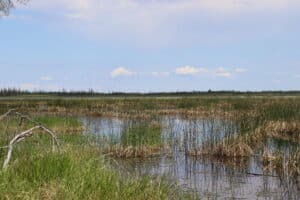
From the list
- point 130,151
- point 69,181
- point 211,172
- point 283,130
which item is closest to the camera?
point 69,181

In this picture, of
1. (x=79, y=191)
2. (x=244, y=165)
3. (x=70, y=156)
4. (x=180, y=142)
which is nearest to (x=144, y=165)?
(x=244, y=165)

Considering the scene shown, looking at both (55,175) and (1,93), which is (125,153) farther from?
(1,93)

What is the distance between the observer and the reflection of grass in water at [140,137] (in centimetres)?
1642

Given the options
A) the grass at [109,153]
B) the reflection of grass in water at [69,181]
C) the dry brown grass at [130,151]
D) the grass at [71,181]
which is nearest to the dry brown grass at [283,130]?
the grass at [109,153]

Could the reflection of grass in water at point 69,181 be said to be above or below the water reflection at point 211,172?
above

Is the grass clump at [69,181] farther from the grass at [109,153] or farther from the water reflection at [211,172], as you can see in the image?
the water reflection at [211,172]

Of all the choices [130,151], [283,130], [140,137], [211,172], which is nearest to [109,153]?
[211,172]

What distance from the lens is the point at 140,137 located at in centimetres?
1683

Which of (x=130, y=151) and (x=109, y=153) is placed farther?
(x=130, y=151)

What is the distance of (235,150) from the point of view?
1603 cm

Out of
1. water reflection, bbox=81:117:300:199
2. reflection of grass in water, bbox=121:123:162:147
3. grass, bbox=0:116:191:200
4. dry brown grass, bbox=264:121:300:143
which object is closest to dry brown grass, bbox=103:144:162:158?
reflection of grass in water, bbox=121:123:162:147

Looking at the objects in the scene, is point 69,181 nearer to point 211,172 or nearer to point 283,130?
point 211,172

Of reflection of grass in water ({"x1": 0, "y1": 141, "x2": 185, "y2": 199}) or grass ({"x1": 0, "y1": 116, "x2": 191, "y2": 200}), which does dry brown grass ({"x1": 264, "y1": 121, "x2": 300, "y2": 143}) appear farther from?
reflection of grass in water ({"x1": 0, "y1": 141, "x2": 185, "y2": 199})

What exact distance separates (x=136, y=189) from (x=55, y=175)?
46.7 inches
